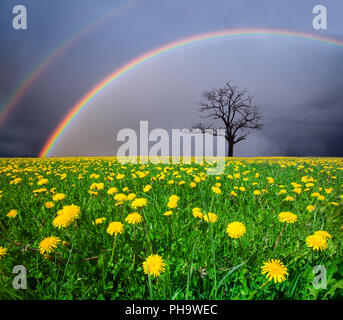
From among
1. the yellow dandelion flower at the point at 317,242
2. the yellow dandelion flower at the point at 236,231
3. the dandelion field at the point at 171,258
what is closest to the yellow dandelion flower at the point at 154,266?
the dandelion field at the point at 171,258

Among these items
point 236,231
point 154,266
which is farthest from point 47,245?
point 236,231

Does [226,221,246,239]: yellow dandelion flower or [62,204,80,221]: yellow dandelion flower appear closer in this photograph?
[226,221,246,239]: yellow dandelion flower

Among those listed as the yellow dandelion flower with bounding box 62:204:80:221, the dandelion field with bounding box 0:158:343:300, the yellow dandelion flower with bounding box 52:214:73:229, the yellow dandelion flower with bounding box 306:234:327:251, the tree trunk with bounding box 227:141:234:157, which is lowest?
the dandelion field with bounding box 0:158:343:300

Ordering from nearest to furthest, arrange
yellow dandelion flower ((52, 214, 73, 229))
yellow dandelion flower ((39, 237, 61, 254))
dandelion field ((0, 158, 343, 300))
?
1. dandelion field ((0, 158, 343, 300))
2. yellow dandelion flower ((39, 237, 61, 254))
3. yellow dandelion flower ((52, 214, 73, 229))

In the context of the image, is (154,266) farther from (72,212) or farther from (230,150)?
(230,150)

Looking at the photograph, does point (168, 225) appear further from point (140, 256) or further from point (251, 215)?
point (251, 215)

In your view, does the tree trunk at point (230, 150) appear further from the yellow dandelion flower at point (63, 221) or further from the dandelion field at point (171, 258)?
the yellow dandelion flower at point (63, 221)

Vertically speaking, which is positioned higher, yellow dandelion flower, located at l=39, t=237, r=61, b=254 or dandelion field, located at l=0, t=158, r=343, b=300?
yellow dandelion flower, located at l=39, t=237, r=61, b=254

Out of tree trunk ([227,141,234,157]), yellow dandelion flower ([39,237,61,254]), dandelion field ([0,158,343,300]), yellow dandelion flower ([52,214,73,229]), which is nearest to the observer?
dandelion field ([0,158,343,300])

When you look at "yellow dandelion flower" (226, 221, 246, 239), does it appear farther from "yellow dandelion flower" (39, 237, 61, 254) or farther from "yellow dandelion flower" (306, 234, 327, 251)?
"yellow dandelion flower" (39, 237, 61, 254)

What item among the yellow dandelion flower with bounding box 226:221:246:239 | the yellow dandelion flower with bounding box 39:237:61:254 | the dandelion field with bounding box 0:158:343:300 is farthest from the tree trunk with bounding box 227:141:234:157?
the yellow dandelion flower with bounding box 39:237:61:254
